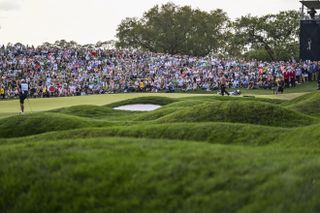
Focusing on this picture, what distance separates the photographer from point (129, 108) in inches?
1220

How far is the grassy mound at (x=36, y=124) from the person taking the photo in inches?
725

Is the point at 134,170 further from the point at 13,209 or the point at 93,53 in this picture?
the point at 93,53

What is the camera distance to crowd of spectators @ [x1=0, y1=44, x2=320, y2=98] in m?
44.7

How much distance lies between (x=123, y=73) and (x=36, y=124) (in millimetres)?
29662

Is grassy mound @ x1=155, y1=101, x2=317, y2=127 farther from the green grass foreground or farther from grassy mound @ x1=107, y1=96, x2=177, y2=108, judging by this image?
grassy mound @ x1=107, y1=96, x2=177, y2=108

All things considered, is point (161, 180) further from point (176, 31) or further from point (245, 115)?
point (176, 31)

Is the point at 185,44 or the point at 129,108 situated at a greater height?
the point at 185,44

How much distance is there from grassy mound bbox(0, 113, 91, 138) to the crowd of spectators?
81.8 feet

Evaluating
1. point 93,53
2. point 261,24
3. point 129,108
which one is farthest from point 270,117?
A: point 261,24

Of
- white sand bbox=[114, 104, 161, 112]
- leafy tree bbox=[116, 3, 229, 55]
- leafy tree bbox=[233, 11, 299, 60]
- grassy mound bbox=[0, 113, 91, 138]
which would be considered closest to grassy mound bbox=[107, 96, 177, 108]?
white sand bbox=[114, 104, 161, 112]

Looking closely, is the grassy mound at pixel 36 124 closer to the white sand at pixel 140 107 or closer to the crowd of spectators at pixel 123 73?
the white sand at pixel 140 107

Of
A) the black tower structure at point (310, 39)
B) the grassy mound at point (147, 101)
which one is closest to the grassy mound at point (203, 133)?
the grassy mound at point (147, 101)

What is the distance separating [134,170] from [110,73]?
1598 inches

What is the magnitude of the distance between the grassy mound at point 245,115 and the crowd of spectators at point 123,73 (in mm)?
23974
